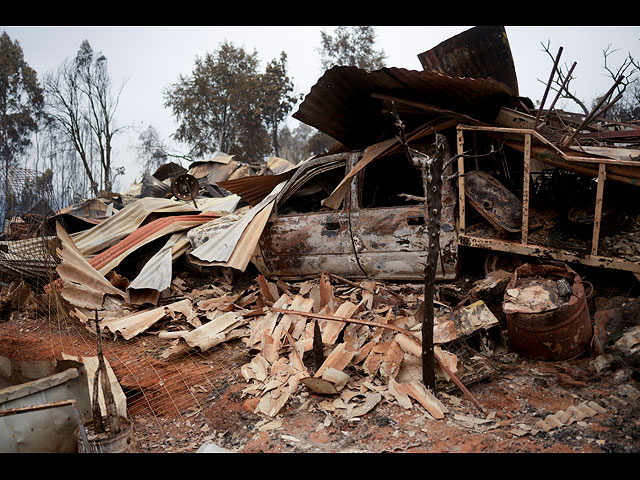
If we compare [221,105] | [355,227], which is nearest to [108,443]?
[355,227]

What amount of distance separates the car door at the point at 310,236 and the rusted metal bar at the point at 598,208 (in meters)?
2.53

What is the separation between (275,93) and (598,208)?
1030 inches

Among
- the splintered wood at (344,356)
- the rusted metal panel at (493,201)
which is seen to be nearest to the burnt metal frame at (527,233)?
the rusted metal panel at (493,201)

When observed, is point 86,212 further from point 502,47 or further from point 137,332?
point 502,47

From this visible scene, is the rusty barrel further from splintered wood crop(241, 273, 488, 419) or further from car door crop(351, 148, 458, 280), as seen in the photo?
car door crop(351, 148, 458, 280)

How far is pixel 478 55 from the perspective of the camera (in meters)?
6.25

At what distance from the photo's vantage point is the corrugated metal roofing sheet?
5.09m

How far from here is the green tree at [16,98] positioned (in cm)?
3038

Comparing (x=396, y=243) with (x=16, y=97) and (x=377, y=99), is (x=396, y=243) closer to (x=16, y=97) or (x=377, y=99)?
(x=377, y=99)

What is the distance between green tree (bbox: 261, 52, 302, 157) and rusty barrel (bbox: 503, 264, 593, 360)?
25.6 m

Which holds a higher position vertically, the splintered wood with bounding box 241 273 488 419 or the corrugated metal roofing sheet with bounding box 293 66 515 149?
the corrugated metal roofing sheet with bounding box 293 66 515 149

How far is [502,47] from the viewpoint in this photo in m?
6.12

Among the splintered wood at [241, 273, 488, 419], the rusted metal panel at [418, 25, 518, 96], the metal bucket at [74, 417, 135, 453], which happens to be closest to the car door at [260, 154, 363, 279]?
the splintered wood at [241, 273, 488, 419]
